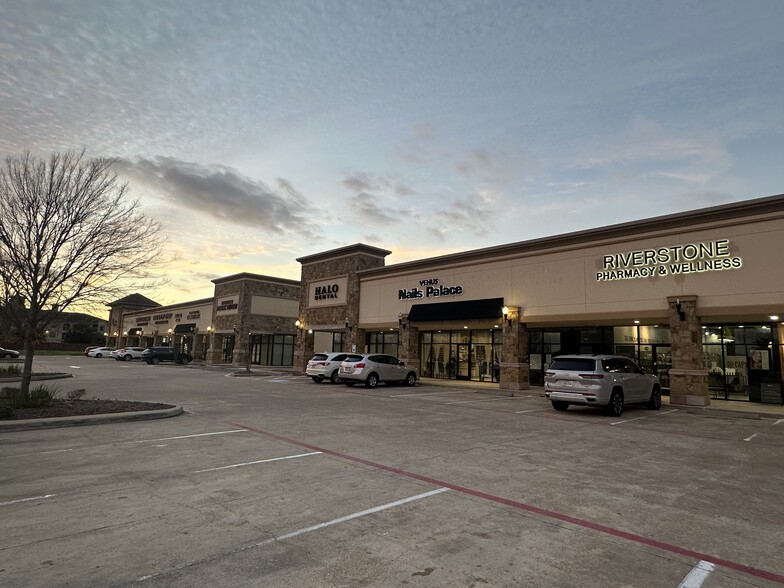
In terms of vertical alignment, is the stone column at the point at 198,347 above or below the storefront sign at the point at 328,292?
below

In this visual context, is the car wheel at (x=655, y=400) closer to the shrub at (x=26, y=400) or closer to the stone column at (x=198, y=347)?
the shrub at (x=26, y=400)

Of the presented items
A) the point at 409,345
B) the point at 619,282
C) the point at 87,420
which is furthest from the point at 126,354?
the point at 619,282

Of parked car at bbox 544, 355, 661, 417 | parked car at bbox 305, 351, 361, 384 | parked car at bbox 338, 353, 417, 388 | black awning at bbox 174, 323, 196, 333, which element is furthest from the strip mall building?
black awning at bbox 174, 323, 196, 333

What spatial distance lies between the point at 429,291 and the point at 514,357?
7.01 metres

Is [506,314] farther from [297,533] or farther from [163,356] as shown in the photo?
[163,356]

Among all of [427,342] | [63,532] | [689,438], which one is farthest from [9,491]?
[427,342]

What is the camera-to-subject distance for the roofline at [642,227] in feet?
53.3

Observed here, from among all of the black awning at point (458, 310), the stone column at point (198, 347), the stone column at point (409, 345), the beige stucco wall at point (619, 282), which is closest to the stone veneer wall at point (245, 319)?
the stone column at point (198, 347)

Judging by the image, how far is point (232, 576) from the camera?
3711 mm

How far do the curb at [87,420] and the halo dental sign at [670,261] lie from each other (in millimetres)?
17398

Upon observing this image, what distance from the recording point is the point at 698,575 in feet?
12.9

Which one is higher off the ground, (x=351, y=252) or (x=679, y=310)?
(x=351, y=252)

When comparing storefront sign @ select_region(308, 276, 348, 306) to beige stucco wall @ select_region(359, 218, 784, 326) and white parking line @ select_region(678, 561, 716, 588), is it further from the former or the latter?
white parking line @ select_region(678, 561, 716, 588)

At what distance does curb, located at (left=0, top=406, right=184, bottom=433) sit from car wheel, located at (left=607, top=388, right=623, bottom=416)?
490 inches
